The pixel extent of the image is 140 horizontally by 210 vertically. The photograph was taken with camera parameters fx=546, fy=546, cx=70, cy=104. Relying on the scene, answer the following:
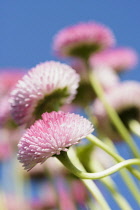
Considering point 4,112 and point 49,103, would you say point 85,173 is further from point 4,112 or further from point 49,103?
point 4,112

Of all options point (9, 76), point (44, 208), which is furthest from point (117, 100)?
point (44, 208)

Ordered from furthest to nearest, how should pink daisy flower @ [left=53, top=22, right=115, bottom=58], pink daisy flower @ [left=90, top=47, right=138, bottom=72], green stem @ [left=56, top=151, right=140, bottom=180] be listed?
pink daisy flower @ [left=90, top=47, right=138, bottom=72] < pink daisy flower @ [left=53, top=22, right=115, bottom=58] < green stem @ [left=56, top=151, right=140, bottom=180]

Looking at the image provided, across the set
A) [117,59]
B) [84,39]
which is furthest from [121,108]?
[117,59]

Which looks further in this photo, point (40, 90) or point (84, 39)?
point (84, 39)

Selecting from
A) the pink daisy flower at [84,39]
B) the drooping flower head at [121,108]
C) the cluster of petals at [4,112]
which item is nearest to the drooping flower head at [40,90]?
the cluster of petals at [4,112]

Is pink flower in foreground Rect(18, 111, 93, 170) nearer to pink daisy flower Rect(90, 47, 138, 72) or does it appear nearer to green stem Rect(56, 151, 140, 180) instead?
green stem Rect(56, 151, 140, 180)

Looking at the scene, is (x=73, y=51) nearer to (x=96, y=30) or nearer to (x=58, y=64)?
(x=96, y=30)

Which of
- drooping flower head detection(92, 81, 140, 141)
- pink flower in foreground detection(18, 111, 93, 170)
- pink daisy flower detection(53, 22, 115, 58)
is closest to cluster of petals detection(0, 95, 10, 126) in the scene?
drooping flower head detection(92, 81, 140, 141)
